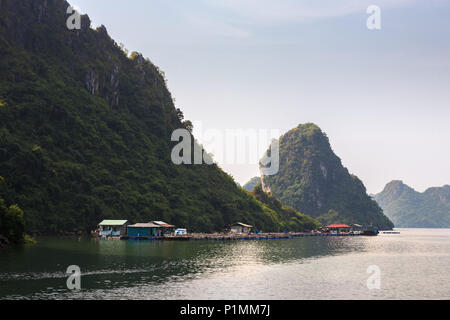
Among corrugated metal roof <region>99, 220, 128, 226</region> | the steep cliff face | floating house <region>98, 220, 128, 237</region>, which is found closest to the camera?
floating house <region>98, 220, 128, 237</region>

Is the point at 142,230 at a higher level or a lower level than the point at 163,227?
lower

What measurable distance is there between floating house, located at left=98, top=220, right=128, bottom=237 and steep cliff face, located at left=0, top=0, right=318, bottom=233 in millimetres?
8243

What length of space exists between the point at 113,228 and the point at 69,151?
1554 inches

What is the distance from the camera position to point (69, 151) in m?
156

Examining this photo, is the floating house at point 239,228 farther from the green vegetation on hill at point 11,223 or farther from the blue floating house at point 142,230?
the green vegetation on hill at point 11,223

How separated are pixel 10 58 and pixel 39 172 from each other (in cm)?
5807

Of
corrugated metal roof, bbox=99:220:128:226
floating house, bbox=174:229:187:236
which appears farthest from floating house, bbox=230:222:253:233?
corrugated metal roof, bbox=99:220:128:226

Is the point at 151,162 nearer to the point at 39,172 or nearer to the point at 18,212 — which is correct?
the point at 39,172

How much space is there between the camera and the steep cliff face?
132m

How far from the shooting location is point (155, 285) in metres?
47.0
